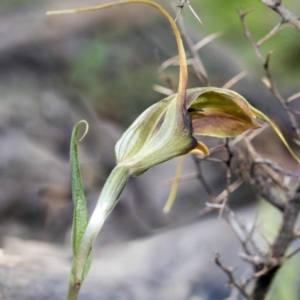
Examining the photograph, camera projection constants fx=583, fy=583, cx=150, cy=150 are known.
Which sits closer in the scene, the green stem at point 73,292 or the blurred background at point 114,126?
the green stem at point 73,292

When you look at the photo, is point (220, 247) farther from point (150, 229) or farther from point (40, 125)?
point (40, 125)

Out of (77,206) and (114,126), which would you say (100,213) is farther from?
(114,126)

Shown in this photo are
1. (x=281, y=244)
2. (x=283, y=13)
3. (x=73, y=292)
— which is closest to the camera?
(x=73, y=292)

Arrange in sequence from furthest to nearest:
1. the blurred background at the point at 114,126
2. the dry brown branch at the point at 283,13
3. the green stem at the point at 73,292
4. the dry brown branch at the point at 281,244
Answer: the blurred background at the point at 114,126 → the dry brown branch at the point at 281,244 → the dry brown branch at the point at 283,13 → the green stem at the point at 73,292

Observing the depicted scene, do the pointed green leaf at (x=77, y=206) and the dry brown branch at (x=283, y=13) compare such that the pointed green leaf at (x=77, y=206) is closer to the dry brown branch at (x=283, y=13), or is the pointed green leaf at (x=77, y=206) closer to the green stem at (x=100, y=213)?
the green stem at (x=100, y=213)

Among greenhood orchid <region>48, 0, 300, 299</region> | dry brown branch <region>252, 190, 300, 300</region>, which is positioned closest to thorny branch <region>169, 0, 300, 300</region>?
dry brown branch <region>252, 190, 300, 300</region>

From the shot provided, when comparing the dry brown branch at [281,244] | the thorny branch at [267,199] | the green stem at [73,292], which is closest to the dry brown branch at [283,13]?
the thorny branch at [267,199]

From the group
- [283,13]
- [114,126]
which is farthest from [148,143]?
[114,126]
